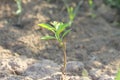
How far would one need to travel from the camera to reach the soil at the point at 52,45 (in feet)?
5.53

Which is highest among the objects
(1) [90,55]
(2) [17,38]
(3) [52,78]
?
(2) [17,38]

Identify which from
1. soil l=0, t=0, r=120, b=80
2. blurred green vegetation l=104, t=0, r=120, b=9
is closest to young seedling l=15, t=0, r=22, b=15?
soil l=0, t=0, r=120, b=80

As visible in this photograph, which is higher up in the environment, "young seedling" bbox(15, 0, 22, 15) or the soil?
"young seedling" bbox(15, 0, 22, 15)

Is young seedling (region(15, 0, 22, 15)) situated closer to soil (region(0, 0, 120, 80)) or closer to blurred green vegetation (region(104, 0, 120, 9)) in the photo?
soil (region(0, 0, 120, 80))

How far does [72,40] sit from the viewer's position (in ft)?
7.00

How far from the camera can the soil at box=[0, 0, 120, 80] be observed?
1.68 m

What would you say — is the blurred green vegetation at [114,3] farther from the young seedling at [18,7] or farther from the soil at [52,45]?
the young seedling at [18,7]

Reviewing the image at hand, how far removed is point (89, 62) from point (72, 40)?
0.99 ft

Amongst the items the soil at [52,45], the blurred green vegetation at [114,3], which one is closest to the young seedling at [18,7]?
the soil at [52,45]

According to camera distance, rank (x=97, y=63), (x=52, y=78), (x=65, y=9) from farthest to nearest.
→ 1. (x=65, y=9)
2. (x=97, y=63)
3. (x=52, y=78)

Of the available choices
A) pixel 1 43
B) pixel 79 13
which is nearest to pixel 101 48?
pixel 79 13

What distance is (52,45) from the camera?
80.3 inches

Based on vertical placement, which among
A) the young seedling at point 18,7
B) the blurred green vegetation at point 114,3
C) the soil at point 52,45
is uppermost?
the blurred green vegetation at point 114,3

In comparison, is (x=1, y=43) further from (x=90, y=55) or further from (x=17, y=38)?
(x=90, y=55)
